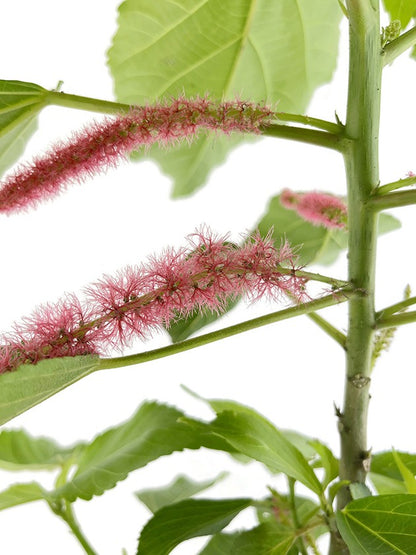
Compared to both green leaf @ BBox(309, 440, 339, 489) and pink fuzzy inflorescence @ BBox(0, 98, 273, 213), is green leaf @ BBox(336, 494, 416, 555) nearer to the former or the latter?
green leaf @ BBox(309, 440, 339, 489)

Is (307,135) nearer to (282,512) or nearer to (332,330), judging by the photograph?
(332,330)

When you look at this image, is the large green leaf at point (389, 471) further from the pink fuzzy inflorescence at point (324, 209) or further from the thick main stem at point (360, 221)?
the pink fuzzy inflorescence at point (324, 209)

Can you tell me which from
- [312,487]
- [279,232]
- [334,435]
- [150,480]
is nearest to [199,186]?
[279,232]

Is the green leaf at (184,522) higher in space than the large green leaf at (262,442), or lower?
lower

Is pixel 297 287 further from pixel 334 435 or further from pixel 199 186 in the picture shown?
pixel 334 435

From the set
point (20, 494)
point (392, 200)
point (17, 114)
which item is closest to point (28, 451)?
point (20, 494)

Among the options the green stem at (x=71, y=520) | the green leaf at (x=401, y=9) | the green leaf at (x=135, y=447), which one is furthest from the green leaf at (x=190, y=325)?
the green leaf at (x=401, y=9)

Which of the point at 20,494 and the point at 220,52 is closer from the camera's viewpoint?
the point at 20,494

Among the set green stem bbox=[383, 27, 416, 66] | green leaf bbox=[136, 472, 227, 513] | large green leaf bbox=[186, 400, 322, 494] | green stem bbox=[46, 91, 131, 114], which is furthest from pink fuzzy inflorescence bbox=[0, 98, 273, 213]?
green leaf bbox=[136, 472, 227, 513]
